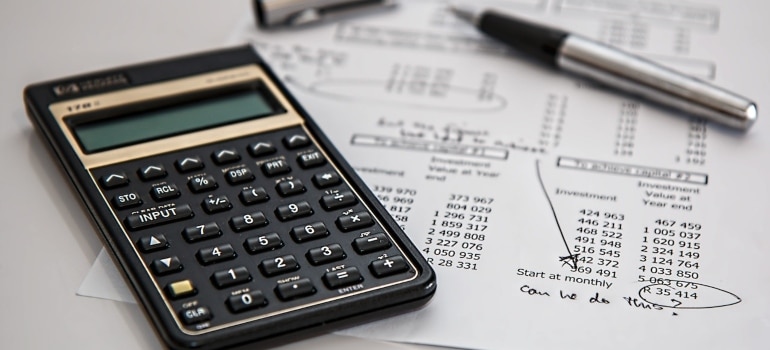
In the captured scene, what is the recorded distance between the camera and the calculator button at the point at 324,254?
0.43 m

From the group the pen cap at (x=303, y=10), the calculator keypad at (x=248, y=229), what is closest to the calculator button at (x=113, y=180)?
the calculator keypad at (x=248, y=229)

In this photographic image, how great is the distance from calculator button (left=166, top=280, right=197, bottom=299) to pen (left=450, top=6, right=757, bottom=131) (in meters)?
0.30

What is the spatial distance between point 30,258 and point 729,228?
35 centimetres

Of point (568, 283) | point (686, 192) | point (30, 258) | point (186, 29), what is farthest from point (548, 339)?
point (186, 29)

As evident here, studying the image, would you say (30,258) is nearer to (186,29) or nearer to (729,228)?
(186,29)

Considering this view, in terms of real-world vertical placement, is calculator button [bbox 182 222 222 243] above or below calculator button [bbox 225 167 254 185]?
below

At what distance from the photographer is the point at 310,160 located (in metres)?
0.49

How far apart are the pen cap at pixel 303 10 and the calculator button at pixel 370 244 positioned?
262 millimetres

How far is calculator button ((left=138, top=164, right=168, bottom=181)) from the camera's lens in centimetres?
48

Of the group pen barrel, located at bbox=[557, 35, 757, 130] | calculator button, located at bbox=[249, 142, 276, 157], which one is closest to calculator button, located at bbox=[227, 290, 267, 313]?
calculator button, located at bbox=[249, 142, 276, 157]

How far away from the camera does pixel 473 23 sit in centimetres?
66

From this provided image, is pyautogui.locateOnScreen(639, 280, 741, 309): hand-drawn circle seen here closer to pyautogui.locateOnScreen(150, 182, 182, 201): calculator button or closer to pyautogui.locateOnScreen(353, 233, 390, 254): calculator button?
pyautogui.locateOnScreen(353, 233, 390, 254): calculator button

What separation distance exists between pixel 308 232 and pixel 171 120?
0.41 feet

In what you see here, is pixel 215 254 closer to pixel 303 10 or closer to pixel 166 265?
pixel 166 265
